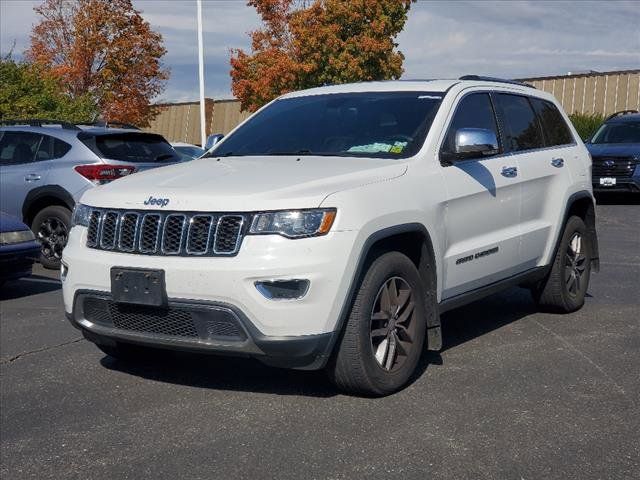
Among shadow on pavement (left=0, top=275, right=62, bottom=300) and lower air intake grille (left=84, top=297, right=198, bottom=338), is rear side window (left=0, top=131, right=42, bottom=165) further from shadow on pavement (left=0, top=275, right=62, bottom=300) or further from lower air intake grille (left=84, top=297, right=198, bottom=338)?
lower air intake grille (left=84, top=297, right=198, bottom=338)

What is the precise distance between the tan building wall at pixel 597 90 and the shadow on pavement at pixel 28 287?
2428cm

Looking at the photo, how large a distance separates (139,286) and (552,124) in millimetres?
3969

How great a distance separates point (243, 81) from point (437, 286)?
29219 mm

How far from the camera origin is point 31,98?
1958 centimetres

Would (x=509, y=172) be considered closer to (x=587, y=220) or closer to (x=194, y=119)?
(x=587, y=220)

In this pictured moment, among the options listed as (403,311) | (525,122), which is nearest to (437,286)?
(403,311)

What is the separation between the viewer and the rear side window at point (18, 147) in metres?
11.1

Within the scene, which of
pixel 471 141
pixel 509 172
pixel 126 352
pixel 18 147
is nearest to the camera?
pixel 471 141

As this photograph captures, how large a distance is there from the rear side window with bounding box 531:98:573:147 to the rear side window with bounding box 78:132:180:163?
5.20 m

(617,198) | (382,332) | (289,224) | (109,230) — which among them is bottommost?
(617,198)

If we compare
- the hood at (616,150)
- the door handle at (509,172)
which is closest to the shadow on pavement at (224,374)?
the door handle at (509,172)

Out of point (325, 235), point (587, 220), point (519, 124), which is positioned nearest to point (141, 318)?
point (325, 235)

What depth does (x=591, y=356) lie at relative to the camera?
19.6 feet

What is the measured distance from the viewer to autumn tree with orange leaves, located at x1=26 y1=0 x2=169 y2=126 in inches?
1165
